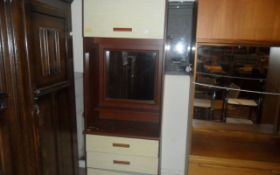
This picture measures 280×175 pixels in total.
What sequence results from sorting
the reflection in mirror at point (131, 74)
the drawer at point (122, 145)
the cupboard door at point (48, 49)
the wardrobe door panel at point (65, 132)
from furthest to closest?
the reflection in mirror at point (131, 74), the drawer at point (122, 145), the wardrobe door panel at point (65, 132), the cupboard door at point (48, 49)

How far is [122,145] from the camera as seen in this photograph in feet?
5.86

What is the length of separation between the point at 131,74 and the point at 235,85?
953mm

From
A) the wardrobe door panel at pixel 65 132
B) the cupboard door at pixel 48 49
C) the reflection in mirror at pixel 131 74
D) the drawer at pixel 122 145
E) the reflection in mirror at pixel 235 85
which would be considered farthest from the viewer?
the reflection in mirror at pixel 131 74

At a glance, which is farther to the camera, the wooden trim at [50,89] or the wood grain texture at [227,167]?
the wood grain texture at [227,167]

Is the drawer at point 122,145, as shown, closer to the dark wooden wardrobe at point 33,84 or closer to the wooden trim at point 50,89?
the dark wooden wardrobe at point 33,84

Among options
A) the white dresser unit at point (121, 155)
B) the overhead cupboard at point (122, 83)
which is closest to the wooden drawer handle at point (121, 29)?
the overhead cupboard at point (122, 83)

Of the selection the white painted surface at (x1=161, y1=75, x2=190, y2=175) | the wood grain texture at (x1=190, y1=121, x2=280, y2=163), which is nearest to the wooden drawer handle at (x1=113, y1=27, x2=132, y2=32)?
the white painted surface at (x1=161, y1=75, x2=190, y2=175)

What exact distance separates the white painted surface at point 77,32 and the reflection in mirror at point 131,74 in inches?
10.3

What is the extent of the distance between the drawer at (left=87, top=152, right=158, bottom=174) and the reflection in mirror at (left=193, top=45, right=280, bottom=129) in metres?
0.60

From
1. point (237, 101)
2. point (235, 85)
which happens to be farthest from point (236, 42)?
point (237, 101)

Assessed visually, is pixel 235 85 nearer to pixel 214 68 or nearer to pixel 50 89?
pixel 214 68

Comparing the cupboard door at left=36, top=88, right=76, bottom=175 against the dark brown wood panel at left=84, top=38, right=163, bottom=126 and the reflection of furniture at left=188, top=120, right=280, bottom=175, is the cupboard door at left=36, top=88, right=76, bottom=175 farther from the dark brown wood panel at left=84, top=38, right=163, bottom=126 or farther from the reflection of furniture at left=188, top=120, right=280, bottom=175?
the reflection of furniture at left=188, top=120, right=280, bottom=175

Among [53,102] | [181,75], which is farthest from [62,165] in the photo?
[181,75]

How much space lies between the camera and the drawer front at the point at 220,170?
59.9 inches
